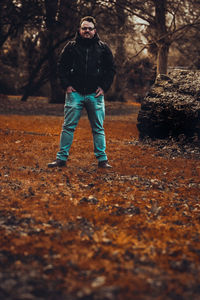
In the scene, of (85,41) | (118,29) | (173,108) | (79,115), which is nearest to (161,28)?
(118,29)

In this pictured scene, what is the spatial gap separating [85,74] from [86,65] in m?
0.15

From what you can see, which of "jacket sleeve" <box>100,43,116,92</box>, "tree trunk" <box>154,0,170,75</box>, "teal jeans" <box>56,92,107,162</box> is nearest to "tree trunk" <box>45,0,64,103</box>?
"tree trunk" <box>154,0,170,75</box>

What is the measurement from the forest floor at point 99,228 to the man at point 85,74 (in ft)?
2.86

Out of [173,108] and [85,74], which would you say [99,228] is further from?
[173,108]

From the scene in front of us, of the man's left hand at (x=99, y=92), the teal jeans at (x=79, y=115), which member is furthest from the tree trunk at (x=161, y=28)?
the teal jeans at (x=79, y=115)

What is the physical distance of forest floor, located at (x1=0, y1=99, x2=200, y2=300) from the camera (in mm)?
2559

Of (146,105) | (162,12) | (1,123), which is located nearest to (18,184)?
(146,105)

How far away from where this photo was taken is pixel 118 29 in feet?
51.1

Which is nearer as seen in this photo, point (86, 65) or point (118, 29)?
point (86, 65)

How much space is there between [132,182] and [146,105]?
3.73m

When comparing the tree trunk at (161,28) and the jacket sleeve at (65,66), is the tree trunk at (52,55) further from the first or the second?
the jacket sleeve at (65,66)

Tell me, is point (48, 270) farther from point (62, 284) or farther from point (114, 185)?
point (114, 185)

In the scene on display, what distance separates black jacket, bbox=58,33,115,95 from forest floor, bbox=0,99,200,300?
1466 mm

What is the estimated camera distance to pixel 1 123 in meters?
11.1
